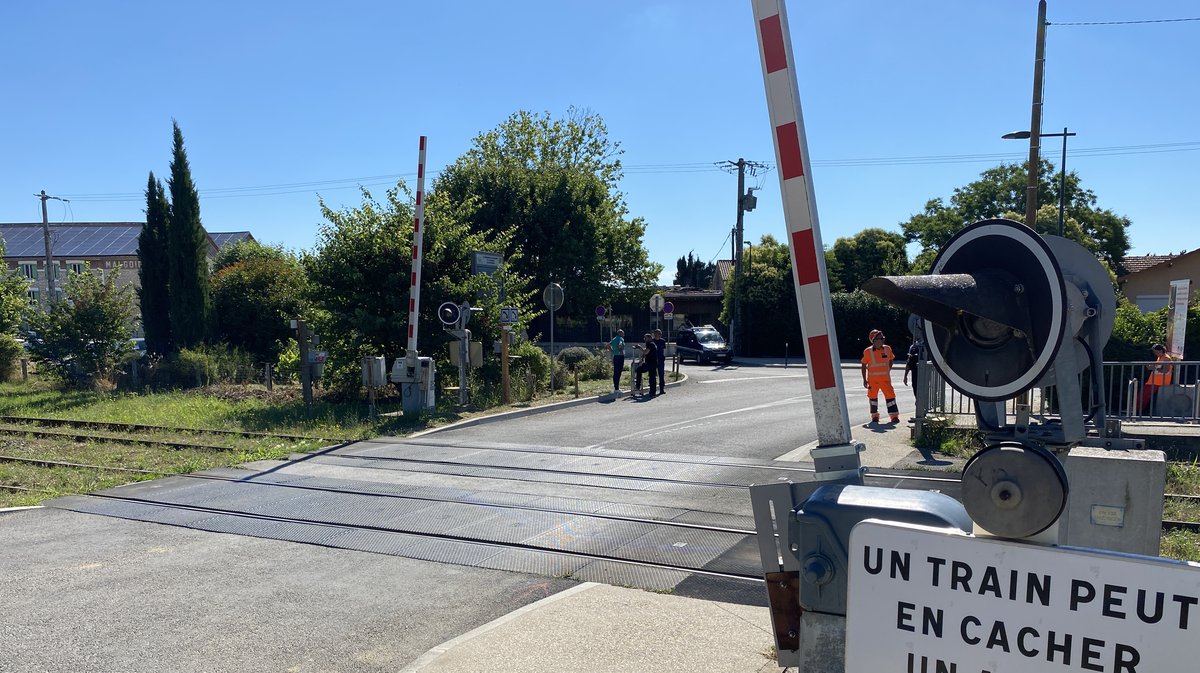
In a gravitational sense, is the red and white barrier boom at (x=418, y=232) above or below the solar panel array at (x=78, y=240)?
below

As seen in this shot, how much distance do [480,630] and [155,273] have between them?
28196mm

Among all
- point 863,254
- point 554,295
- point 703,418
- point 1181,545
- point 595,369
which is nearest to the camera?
point 1181,545

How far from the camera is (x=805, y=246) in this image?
315 centimetres

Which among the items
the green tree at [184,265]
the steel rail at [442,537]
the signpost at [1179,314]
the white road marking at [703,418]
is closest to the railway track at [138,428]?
the steel rail at [442,537]

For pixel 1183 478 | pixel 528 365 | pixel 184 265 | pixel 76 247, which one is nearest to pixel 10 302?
pixel 184 265

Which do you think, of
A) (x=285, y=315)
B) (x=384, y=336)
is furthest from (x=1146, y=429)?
(x=285, y=315)

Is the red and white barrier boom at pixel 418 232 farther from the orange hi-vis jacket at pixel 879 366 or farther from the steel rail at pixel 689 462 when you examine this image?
the orange hi-vis jacket at pixel 879 366

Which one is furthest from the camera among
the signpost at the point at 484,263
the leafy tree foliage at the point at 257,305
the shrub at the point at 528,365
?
the leafy tree foliage at the point at 257,305

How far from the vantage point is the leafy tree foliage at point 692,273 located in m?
89.8

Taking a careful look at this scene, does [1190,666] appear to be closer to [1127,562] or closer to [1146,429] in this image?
[1127,562]

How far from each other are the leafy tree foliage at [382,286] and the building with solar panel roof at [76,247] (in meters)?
46.5

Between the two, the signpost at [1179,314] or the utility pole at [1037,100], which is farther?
the utility pole at [1037,100]

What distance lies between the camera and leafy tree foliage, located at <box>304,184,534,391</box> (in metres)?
17.8

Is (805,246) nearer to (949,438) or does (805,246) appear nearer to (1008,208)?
(949,438)
